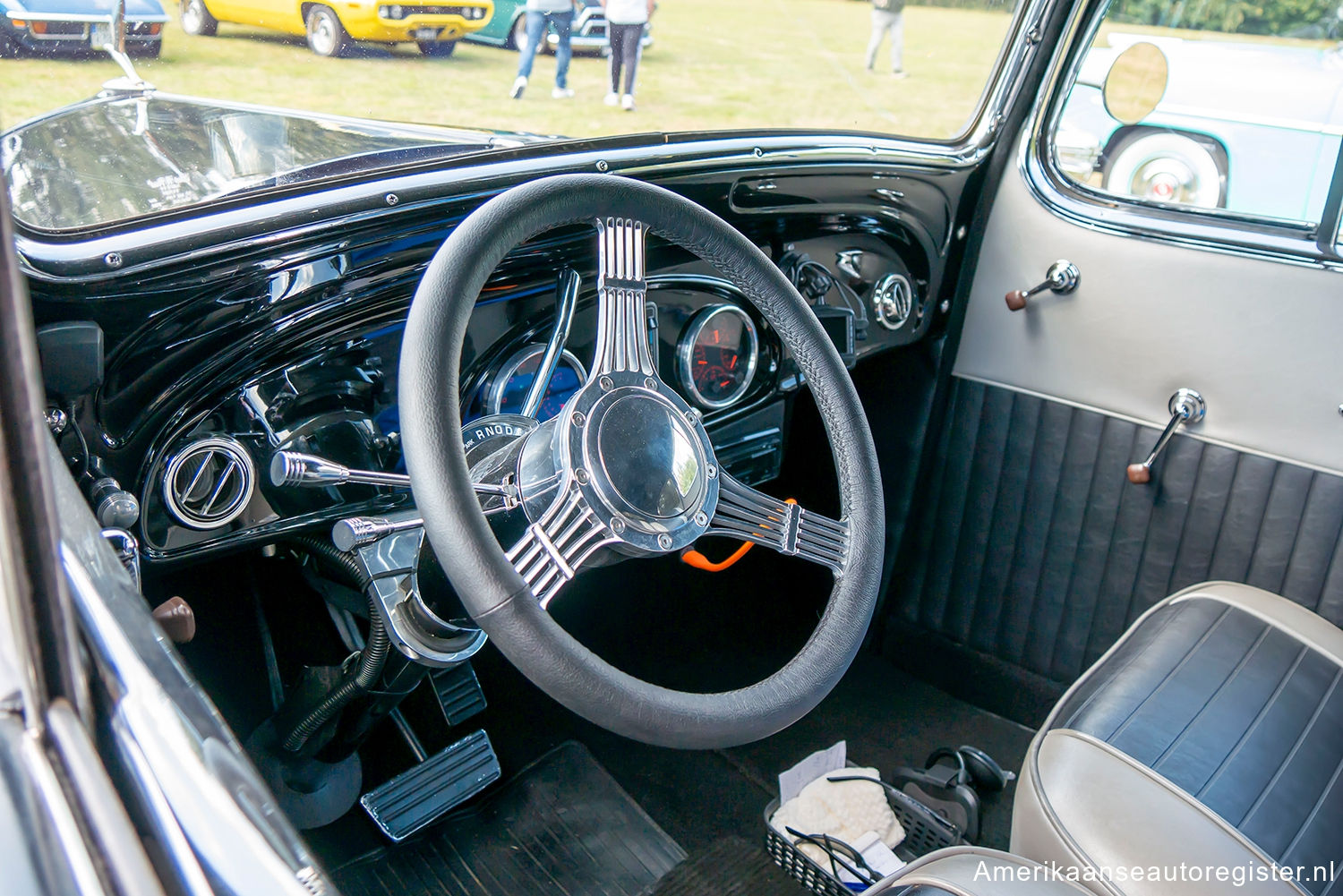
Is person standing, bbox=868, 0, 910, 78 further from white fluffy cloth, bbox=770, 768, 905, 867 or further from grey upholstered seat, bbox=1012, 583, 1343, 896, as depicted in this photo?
white fluffy cloth, bbox=770, 768, 905, 867

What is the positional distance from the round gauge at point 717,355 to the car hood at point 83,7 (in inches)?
36.0

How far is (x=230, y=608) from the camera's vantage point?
70.1 inches

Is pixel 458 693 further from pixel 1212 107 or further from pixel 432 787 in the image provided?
pixel 1212 107

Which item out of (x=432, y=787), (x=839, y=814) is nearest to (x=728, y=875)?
(x=839, y=814)

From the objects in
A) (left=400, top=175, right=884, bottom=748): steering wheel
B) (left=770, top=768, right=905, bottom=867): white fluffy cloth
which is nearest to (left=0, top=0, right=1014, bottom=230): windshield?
(left=400, top=175, right=884, bottom=748): steering wheel

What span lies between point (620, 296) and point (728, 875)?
120cm

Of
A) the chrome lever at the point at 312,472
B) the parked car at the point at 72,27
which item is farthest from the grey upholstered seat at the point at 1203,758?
the parked car at the point at 72,27

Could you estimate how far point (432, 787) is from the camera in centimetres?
195

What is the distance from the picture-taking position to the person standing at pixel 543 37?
5.17ft

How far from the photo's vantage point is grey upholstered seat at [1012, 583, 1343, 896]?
1.25 meters

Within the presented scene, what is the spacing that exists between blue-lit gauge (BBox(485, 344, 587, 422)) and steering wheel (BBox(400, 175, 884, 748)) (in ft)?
1.11

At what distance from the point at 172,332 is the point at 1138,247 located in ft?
5.67

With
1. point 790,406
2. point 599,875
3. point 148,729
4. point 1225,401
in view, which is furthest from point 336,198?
point 1225,401

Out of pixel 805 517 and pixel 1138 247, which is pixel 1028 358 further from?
pixel 805 517
